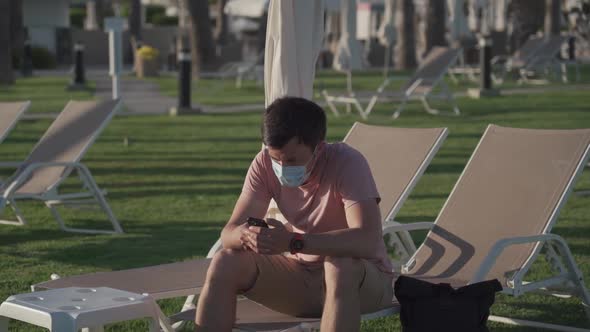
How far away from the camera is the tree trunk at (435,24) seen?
29156 mm

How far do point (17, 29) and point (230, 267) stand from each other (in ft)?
85.4

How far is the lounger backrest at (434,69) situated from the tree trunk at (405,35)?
42.8ft

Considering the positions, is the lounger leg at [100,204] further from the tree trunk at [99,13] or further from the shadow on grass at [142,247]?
the tree trunk at [99,13]

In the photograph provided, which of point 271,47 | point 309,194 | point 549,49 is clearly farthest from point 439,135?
point 549,49

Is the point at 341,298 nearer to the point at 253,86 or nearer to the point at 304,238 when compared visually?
the point at 304,238

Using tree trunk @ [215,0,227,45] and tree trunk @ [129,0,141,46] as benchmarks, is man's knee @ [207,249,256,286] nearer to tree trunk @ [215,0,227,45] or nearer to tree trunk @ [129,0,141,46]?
tree trunk @ [129,0,141,46]

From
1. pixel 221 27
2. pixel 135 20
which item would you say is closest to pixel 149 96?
pixel 135 20

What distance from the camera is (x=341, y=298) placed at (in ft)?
13.5

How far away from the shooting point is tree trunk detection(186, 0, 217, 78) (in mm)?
26328

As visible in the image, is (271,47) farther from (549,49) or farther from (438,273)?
(549,49)

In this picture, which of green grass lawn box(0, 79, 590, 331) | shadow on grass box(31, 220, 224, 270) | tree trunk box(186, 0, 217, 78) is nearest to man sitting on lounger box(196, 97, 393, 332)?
green grass lawn box(0, 79, 590, 331)

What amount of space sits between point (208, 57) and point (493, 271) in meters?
22.2

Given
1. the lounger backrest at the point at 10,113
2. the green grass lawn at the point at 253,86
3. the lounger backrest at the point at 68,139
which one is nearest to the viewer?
the lounger backrest at the point at 68,139

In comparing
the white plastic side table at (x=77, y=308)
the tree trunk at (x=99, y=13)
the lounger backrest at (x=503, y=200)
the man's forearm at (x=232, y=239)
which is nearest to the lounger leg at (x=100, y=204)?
the lounger backrest at (x=503, y=200)
